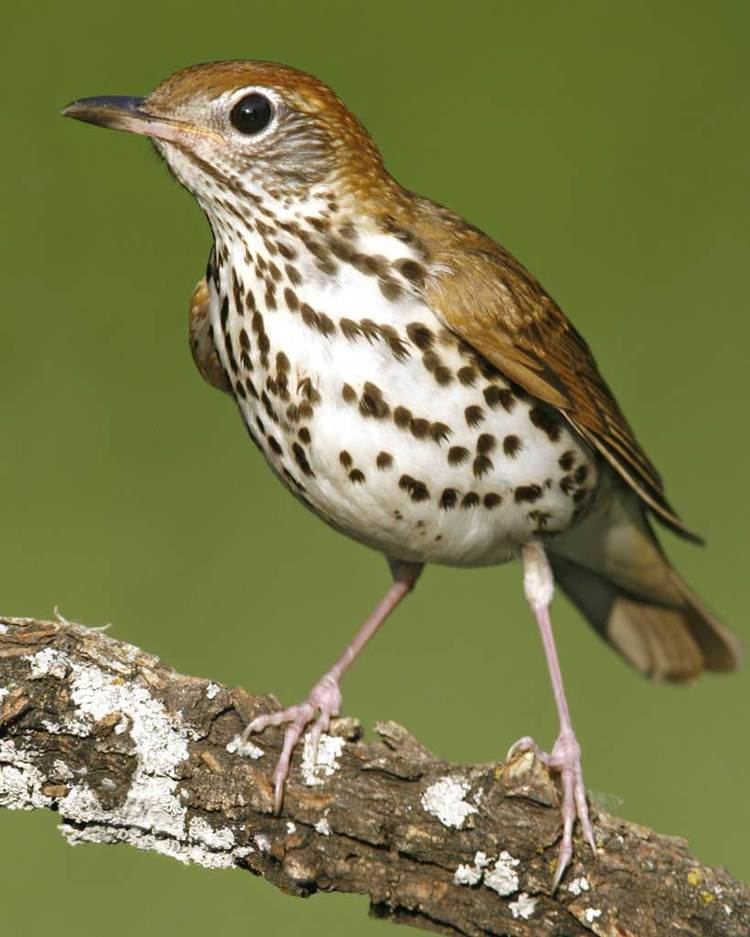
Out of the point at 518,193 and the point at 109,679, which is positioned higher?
the point at 518,193

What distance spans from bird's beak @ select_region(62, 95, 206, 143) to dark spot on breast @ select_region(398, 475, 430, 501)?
36.4 inches

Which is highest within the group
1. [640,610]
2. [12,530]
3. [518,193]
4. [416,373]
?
[518,193]

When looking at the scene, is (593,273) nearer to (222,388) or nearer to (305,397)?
(222,388)

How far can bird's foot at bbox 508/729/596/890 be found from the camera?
13.2 feet

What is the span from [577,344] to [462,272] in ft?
2.18

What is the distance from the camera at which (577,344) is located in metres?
4.95

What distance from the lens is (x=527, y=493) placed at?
4.57m

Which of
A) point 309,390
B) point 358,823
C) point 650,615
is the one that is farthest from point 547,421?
point 650,615

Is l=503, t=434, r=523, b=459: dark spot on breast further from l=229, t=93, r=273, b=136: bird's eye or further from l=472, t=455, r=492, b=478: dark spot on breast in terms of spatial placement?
l=229, t=93, r=273, b=136: bird's eye

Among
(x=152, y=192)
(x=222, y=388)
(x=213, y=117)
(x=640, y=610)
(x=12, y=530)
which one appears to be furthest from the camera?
(x=152, y=192)

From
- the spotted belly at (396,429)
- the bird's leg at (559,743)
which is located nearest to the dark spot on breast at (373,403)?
the spotted belly at (396,429)

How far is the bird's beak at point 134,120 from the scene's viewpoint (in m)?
4.25

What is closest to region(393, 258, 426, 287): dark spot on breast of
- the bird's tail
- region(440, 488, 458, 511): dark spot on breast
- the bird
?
the bird

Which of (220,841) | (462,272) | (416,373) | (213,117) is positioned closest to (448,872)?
(220,841)
